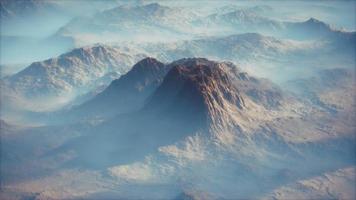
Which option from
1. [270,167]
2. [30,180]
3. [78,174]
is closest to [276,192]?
[270,167]

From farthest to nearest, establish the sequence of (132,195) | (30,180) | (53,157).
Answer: (53,157) < (30,180) < (132,195)

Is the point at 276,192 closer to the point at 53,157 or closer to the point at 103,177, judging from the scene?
the point at 103,177

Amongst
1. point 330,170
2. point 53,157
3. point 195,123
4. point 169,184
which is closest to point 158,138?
point 195,123

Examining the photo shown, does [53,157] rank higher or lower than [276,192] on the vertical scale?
higher

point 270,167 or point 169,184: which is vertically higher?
point 270,167

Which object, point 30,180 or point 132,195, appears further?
point 30,180

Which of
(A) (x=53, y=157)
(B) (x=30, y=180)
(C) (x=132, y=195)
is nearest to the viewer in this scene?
(C) (x=132, y=195)

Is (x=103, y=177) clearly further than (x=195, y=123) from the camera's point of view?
No

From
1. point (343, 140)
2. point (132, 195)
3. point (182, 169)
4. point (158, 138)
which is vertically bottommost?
point (132, 195)

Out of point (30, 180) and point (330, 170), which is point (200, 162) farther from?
point (30, 180)
